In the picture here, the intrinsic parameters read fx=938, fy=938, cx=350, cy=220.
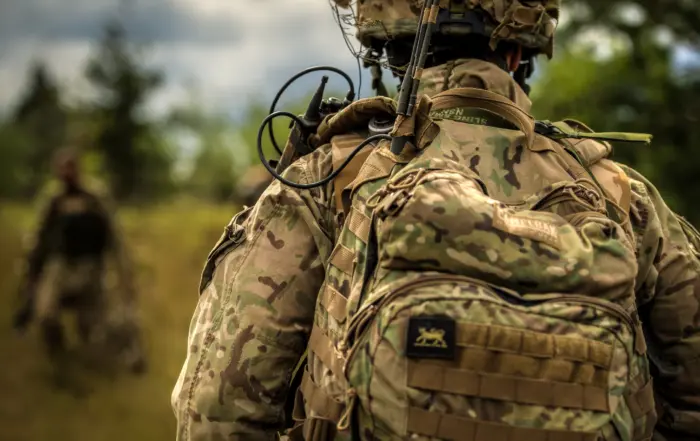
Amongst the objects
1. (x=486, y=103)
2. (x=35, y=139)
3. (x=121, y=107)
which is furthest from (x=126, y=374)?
(x=35, y=139)

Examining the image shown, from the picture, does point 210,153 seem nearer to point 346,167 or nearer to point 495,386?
point 346,167

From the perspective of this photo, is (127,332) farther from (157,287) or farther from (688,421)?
(688,421)

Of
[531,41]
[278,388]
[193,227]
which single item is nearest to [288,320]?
[278,388]

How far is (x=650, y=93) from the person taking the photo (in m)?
12.3

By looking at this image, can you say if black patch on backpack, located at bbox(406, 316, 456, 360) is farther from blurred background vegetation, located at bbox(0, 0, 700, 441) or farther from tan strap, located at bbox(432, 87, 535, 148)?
blurred background vegetation, located at bbox(0, 0, 700, 441)

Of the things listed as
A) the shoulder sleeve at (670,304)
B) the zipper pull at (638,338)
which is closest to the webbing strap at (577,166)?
the shoulder sleeve at (670,304)

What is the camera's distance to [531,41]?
2.53m

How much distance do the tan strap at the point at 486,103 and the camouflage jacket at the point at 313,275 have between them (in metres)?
0.02

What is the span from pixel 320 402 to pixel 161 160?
81.9ft

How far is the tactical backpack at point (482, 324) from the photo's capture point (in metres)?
1.80

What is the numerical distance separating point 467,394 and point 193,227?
18.6 meters

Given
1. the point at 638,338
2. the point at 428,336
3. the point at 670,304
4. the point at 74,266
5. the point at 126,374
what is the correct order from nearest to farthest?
1. the point at 428,336
2. the point at 638,338
3. the point at 670,304
4. the point at 74,266
5. the point at 126,374

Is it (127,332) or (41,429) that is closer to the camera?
(41,429)

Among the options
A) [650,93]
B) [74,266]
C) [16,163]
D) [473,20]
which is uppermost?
[473,20]
